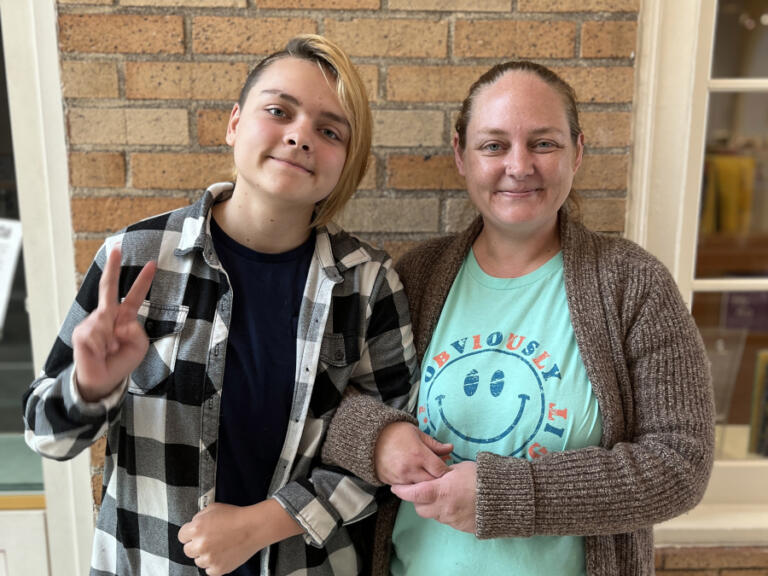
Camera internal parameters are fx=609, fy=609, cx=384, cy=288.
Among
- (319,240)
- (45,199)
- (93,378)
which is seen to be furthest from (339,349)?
(45,199)

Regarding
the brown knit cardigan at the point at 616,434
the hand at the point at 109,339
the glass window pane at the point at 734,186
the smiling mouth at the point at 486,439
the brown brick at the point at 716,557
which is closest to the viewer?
the hand at the point at 109,339

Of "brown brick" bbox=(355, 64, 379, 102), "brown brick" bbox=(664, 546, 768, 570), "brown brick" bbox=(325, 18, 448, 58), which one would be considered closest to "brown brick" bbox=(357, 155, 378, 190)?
"brown brick" bbox=(355, 64, 379, 102)

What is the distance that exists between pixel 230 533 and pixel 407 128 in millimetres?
1034

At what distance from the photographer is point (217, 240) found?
125 cm

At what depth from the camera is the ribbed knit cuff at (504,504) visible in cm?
110

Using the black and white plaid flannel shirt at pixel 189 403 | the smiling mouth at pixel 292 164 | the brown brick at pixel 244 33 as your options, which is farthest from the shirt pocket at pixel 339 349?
the brown brick at pixel 244 33

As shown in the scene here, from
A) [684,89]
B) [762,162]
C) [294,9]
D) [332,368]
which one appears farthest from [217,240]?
[762,162]

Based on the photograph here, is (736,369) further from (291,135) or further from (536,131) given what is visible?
(291,135)

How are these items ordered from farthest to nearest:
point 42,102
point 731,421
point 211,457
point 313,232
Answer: point 731,421 → point 42,102 → point 313,232 → point 211,457

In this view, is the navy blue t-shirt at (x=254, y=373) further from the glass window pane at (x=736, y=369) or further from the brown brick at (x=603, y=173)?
the glass window pane at (x=736, y=369)

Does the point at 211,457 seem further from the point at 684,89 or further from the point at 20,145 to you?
the point at 684,89

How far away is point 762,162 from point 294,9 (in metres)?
1.60

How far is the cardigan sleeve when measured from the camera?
110cm

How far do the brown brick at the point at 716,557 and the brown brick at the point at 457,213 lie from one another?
109 centimetres
